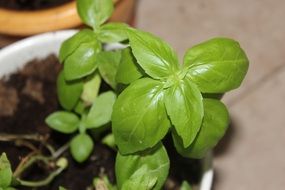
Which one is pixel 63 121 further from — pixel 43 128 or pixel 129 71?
pixel 129 71

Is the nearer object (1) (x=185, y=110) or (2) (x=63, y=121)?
(1) (x=185, y=110)

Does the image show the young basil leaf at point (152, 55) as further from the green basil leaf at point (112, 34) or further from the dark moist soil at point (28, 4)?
the dark moist soil at point (28, 4)

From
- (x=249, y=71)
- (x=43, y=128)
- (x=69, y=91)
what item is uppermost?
(x=69, y=91)

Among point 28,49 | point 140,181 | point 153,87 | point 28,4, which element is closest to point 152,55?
point 153,87

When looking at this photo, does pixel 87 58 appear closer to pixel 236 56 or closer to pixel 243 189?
pixel 236 56

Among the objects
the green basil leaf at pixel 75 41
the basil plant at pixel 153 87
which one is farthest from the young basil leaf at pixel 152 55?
the green basil leaf at pixel 75 41

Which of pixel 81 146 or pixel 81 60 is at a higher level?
pixel 81 60

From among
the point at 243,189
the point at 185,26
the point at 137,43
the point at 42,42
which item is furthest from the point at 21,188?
the point at 185,26
